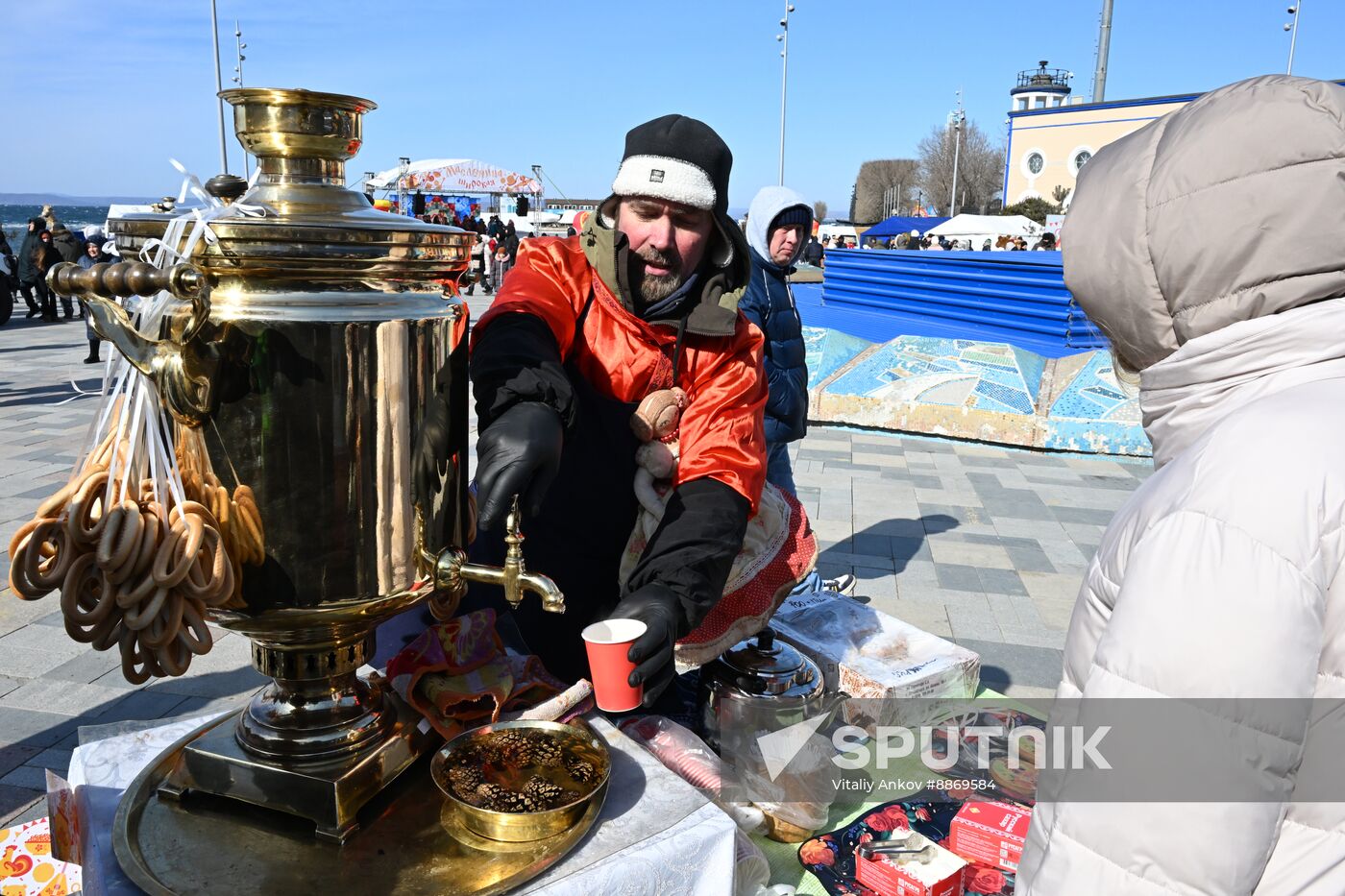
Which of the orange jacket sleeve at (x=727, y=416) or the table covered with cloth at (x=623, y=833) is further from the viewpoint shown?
the orange jacket sleeve at (x=727, y=416)

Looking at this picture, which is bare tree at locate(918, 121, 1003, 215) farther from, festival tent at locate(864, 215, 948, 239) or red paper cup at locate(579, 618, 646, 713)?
red paper cup at locate(579, 618, 646, 713)

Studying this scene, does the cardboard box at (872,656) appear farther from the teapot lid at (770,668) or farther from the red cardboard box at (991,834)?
the red cardboard box at (991,834)

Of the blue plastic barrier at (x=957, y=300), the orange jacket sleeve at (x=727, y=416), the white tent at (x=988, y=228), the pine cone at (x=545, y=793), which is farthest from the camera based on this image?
the white tent at (x=988, y=228)

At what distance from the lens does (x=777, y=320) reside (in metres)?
4.18

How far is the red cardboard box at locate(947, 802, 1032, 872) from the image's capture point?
1974mm

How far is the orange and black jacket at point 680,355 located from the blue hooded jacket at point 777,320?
6.46ft

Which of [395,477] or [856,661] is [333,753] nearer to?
[395,477]

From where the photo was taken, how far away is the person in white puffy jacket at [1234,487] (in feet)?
2.79

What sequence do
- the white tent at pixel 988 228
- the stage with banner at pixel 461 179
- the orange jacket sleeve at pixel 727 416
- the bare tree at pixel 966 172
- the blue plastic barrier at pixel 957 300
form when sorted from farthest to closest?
the bare tree at pixel 966 172 < the stage with banner at pixel 461 179 < the white tent at pixel 988 228 < the blue plastic barrier at pixel 957 300 < the orange jacket sleeve at pixel 727 416

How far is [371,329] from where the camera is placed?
1159mm

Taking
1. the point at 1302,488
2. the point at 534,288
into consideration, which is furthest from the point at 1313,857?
the point at 534,288

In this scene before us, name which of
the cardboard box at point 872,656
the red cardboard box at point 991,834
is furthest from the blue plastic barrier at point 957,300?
the red cardboard box at point 991,834

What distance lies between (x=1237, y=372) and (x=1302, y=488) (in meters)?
0.15

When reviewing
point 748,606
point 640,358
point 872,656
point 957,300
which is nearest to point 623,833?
point 748,606
